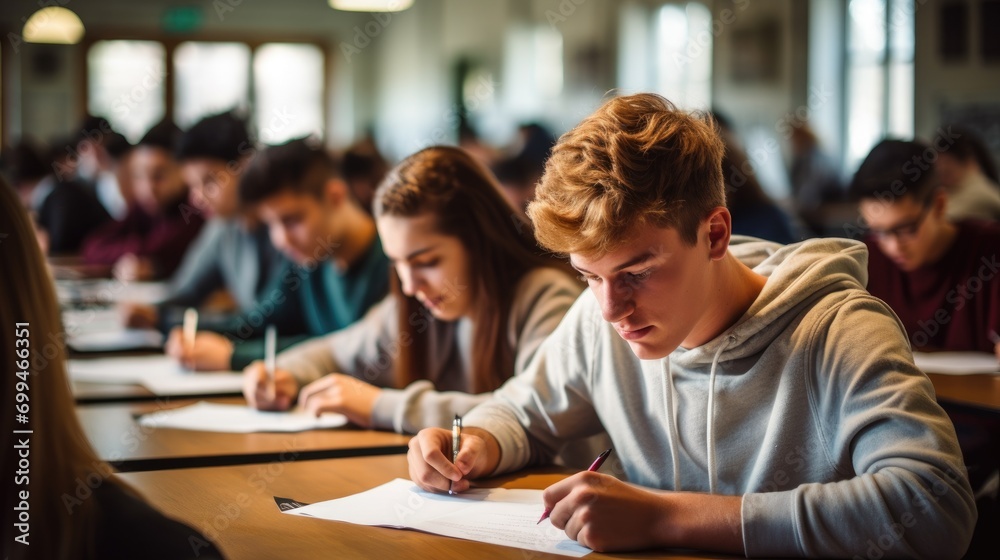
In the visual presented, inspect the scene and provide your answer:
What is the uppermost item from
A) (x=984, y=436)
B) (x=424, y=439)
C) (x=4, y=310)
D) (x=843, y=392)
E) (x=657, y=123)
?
(x=657, y=123)

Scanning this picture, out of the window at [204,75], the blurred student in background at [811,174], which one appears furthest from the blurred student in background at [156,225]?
the window at [204,75]

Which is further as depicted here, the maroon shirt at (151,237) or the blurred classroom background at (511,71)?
the blurred classroom background at (511,71)

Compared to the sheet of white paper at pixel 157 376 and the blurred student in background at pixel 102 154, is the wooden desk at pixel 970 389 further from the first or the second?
the blurred student in background at pixel 102 154

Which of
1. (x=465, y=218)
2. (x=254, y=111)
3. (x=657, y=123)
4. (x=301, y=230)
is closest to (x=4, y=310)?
(x=657, y=123)

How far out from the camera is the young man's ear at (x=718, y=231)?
4.18 ft

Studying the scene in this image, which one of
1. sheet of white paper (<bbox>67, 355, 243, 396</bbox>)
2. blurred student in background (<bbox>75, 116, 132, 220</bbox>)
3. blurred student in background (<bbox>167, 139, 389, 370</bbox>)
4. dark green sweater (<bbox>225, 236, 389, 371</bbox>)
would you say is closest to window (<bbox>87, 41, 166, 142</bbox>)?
blurred student in background (<bbox>75, 116, 132, 220</bbox>)

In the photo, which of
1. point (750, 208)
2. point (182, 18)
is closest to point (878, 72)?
point (750, 208)

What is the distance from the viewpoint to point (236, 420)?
2031 mm

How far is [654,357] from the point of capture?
→ 4.21ft

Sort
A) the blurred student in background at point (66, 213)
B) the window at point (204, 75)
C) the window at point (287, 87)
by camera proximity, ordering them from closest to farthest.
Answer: the blurred student in background at point (66, 213), the window at point (204, 75), the window at point (287, 87)

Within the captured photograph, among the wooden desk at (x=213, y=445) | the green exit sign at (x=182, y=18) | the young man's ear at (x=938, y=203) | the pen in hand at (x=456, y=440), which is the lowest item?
the wooden desk at (x=213, y=445)

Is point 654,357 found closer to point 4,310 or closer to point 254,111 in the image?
point 4,310

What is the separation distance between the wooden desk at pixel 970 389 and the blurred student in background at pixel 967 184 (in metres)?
2.44

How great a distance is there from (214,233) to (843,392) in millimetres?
3670
